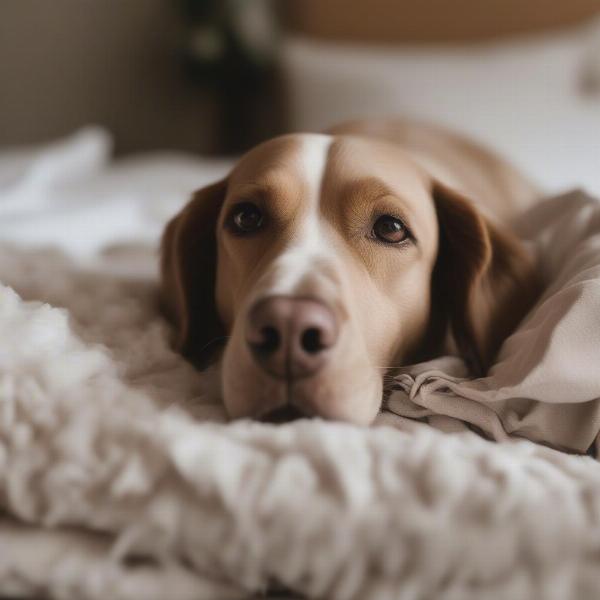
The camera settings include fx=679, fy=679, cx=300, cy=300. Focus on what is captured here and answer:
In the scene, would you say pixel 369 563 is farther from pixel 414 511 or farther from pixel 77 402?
pixel 77 402

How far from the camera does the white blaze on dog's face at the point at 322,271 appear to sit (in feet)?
3.40

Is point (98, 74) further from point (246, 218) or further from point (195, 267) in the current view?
point (246, 218)

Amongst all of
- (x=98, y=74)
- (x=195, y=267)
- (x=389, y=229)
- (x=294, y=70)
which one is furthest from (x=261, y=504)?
(x=98, y=74)

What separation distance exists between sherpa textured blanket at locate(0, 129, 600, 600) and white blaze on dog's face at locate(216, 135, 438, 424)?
0.37 feet

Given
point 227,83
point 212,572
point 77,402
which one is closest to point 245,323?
point 77,402

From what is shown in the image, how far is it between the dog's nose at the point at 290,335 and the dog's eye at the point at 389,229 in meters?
0.42

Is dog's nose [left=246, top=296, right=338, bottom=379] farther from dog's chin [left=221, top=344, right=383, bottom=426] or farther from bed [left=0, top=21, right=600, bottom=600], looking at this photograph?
bed [left=0, top=21, right=600, bottom=600]

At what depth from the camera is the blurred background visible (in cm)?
286

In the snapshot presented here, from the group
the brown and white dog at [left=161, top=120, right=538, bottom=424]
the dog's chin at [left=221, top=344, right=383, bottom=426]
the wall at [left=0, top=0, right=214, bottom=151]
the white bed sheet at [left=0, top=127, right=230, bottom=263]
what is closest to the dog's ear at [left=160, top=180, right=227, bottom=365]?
the brown and white dog at [left=161, top=120, right=538, bottom=424]

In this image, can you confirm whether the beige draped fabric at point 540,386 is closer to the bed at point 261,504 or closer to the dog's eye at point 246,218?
the bed at point 261,504

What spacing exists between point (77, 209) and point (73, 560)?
1817mm

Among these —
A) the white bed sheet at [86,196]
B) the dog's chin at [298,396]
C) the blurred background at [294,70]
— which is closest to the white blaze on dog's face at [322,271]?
the dog's chin at [298,396]

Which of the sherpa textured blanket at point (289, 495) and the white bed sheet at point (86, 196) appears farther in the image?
the white bed sheet at point (86, 196)

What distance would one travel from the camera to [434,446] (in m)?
0.85
